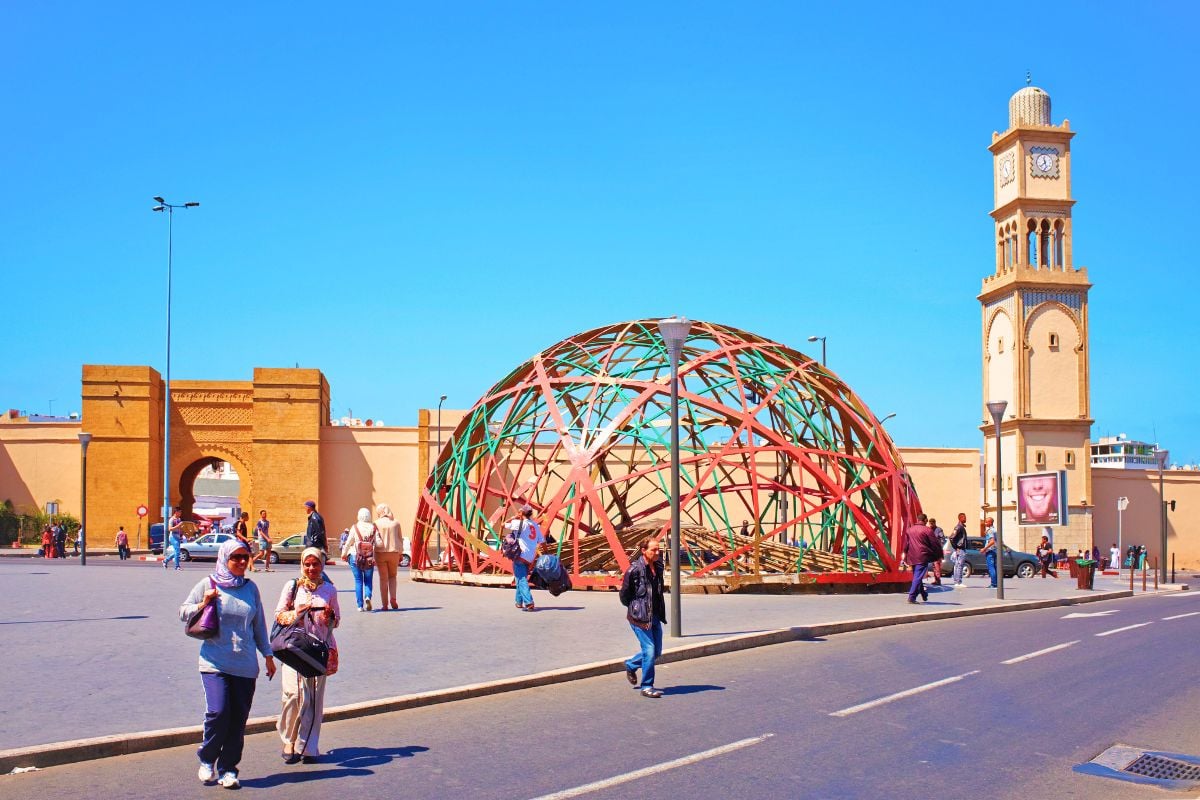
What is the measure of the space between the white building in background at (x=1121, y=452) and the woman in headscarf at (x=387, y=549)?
99753 millimetres

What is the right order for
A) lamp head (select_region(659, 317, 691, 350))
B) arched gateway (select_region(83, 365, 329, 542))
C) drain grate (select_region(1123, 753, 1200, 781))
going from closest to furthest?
drain grate (select_region(1123, 753, 1200, 781)) < lamp head (select_region(659, 317, 691, 350)) < arched gateway (select_region(83, 365, 329, 542))

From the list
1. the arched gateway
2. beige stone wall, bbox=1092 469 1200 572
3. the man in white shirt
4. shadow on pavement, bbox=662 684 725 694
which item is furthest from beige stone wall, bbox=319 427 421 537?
shadow on pavement, bbox=662 684 725 694

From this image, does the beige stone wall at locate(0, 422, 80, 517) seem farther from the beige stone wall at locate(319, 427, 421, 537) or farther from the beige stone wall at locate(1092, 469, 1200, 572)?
the beige stone wall at locate(1092, 469, 1200, 572)

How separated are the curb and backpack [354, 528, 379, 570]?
5.47 meters

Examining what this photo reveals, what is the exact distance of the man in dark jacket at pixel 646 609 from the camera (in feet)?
34.0

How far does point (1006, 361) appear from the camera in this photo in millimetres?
52531

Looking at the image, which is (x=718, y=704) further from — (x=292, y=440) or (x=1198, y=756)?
(x=292, y=440)

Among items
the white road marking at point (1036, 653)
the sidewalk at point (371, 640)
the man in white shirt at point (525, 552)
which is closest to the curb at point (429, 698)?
the sidewalk at point (371, 640)

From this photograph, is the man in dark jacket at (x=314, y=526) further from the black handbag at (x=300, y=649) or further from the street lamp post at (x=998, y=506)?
the black handbag at (x=300, y=649)

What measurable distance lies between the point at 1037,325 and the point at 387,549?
41.3m

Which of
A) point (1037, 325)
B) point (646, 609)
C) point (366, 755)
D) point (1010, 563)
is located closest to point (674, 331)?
point (646, 609)

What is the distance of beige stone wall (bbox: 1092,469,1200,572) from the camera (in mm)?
52062

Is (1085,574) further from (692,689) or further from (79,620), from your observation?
(79,620)

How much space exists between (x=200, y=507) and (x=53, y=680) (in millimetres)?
77185
